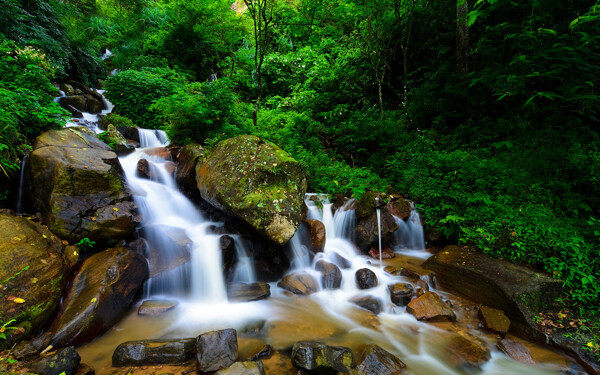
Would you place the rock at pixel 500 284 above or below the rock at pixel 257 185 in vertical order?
below

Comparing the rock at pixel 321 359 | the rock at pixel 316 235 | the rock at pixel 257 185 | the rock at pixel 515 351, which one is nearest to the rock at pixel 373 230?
the rock at pixel 316 235

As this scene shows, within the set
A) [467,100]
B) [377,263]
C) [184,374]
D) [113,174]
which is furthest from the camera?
[467,100]

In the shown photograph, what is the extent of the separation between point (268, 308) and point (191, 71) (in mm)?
13794

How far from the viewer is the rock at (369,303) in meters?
4.52

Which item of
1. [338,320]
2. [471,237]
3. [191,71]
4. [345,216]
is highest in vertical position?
[191,71]

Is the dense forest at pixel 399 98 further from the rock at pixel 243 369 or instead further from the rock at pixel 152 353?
the rock at pixel 243 369

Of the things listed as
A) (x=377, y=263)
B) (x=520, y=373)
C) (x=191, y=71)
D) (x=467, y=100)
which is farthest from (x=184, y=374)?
(x=191, y=71)

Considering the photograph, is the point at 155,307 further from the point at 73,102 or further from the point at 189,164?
the point at 73,102

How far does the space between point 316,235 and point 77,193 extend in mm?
4539

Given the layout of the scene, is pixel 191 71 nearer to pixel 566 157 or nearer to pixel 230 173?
pixel 230 173

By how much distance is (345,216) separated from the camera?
6.86m

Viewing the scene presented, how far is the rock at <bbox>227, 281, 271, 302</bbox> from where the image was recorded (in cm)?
462

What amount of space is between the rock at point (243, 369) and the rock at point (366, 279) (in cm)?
288

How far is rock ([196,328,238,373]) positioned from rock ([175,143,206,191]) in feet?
12.9
